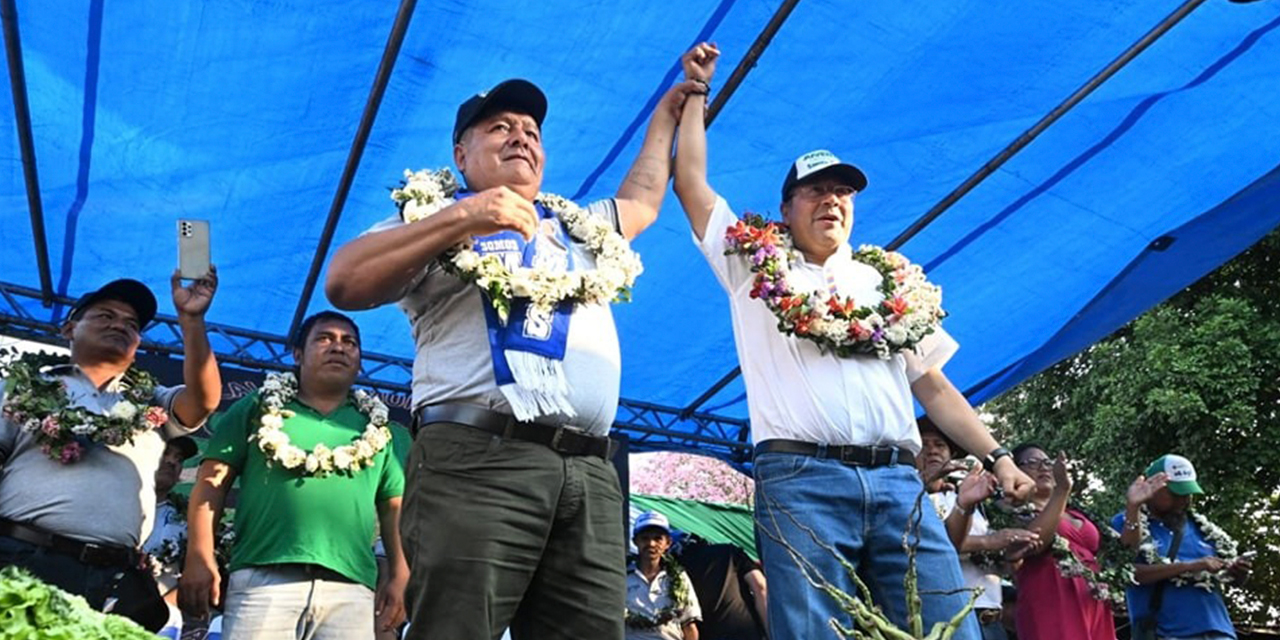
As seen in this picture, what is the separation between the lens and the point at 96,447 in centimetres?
365

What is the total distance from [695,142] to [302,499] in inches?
69.3

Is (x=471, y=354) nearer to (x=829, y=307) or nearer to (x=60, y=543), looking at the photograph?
(x=829, y=307)

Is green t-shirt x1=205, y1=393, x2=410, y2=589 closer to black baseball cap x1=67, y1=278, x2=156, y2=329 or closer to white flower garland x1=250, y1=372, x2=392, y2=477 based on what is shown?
white flower garland x1=250, y1=372, x2=392, y2=477

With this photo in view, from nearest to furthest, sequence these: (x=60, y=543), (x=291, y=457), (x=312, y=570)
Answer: (x=60, y=543) < (x=312, y=570) < (x=291, y=457)

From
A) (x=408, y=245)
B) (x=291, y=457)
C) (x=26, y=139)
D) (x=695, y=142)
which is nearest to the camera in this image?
(x=408, y=245)

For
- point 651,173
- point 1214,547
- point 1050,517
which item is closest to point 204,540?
point 651,173

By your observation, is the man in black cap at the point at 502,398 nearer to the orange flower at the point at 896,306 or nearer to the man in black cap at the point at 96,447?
the orange flower at the point at 896,306

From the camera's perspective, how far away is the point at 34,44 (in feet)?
15.5

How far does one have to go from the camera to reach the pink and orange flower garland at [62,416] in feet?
11.7

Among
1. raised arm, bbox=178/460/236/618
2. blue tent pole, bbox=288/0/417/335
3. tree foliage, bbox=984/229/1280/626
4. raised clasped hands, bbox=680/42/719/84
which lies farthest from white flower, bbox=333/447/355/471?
tree foliage, bbox=984/229/1280/626

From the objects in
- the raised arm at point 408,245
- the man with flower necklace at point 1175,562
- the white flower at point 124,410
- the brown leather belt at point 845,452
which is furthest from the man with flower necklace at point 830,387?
the man with flower necklace at point 1175,562

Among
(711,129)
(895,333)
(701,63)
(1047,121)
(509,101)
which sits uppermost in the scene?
(1047,121)

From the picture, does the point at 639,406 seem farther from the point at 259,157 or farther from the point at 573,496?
the point at 573,496

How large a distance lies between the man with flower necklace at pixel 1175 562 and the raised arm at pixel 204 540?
4.16 metres
